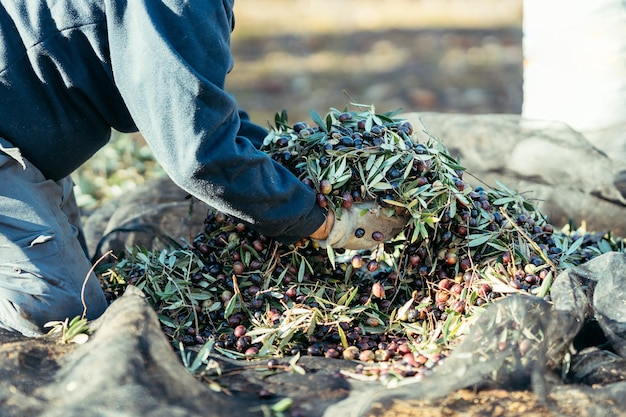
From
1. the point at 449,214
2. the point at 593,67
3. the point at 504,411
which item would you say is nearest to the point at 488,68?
the point at 593,67

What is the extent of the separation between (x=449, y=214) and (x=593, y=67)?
181 cm

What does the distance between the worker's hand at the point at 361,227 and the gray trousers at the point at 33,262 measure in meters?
0.89

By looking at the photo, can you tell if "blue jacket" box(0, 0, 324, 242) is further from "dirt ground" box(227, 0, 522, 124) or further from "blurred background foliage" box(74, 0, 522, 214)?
"dirt ground" box(227, 0, 522, 124)

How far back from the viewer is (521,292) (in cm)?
256

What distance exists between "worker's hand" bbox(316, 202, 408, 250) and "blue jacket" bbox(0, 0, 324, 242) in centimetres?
10

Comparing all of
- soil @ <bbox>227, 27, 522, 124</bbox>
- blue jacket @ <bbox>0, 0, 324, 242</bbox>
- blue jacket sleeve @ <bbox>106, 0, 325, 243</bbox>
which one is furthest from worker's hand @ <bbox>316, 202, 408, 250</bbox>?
soil @ <bbox>227, 27, 522, 124</bbox>

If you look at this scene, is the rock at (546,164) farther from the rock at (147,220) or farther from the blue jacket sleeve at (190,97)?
the blue jacket sleeve at (190,97)

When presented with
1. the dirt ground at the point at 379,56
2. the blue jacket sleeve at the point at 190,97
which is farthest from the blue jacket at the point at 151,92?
the dirt ground at the point at 379,56

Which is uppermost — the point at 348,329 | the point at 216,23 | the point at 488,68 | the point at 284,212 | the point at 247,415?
the point at 216,23

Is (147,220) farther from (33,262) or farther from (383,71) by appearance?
(383,71)

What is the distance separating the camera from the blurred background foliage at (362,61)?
7.54 m

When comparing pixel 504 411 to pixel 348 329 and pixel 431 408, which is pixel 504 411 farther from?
pixel 348 329

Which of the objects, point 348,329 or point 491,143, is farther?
point 491,143

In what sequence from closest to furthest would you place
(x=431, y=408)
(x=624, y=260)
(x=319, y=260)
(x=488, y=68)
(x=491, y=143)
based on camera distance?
(x=431, y=408) < (x=624, y=260) < (x=319, y=260) < (x=491, y=143) < (x=488, y=68)
